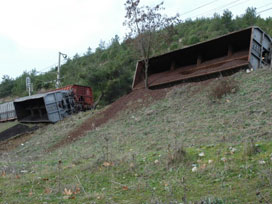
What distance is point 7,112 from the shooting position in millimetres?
20281

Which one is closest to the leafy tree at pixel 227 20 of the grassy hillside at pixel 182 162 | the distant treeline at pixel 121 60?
the distant treeline at pixel 121 60

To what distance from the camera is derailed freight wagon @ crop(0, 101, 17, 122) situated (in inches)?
781

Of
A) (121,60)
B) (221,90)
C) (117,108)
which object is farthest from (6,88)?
(221,90)

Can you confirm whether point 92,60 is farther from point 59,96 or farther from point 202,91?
point 202,91

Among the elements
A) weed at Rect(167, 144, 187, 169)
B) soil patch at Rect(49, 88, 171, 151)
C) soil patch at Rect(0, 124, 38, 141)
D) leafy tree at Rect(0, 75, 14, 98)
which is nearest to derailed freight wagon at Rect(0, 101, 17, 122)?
soil patch at Rect(0, 124, 38, 141)

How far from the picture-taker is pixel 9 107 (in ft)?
66.6

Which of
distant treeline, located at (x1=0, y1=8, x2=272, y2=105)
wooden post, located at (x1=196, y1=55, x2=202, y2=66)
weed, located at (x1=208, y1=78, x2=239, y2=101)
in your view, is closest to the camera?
weed, located at (x1=208, y1=78, x2=239, y2=101)

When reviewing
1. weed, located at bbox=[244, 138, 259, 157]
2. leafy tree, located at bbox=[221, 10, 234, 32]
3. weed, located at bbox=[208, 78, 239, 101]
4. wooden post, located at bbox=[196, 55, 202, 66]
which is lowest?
weed, located at bbox=[244, 138, 259, 157]

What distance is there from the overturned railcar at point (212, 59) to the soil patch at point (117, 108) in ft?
4.75

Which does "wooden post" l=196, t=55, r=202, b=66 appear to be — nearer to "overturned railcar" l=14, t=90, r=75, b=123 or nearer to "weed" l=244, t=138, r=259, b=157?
"overturned railcar" l=14, t=90, r=75, b=123

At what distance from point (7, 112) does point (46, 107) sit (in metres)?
6.01

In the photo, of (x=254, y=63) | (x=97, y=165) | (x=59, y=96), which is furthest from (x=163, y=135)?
(x=59, y=96)

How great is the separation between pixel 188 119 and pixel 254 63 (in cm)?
503

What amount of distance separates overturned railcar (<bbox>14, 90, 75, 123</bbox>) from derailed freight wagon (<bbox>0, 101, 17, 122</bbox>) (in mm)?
1545
